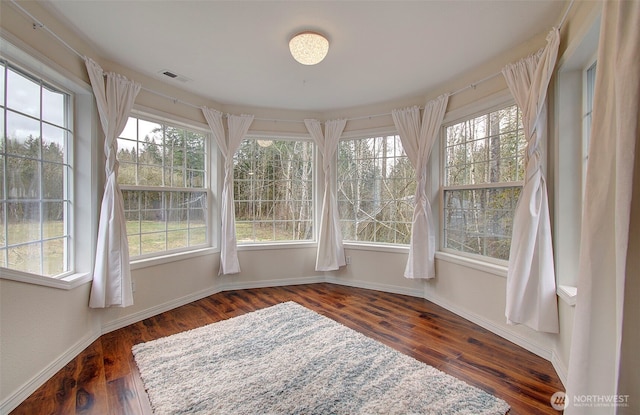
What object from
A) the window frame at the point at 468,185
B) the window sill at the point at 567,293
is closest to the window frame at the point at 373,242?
the window frame at the point at 468,185

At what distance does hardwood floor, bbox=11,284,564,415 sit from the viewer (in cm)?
169

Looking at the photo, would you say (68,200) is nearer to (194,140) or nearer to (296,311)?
(194,140)

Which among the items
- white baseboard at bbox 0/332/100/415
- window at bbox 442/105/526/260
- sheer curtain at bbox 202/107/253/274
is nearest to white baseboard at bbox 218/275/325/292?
sheer curtain at bbox 202/107/253/274

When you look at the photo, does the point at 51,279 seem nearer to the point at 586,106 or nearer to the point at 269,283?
the point at 269,283

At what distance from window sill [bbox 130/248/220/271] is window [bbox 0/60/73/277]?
53 centimetres

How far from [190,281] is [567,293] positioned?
12.0 ft

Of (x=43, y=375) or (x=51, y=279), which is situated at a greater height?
(x=51, y=279)

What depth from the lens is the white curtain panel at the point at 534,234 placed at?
2.02m

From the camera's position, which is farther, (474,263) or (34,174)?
(474,263)

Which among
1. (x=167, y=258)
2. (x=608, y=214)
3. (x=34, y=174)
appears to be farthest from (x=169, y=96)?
(x=608, y=214)

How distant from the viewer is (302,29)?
2115 mm

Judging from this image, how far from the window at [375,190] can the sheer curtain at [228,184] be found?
1.51 m

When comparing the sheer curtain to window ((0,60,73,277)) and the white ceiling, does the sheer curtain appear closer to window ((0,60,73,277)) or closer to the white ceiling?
the white ceiling

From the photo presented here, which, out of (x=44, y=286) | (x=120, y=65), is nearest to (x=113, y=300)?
(x=44, y=286)
